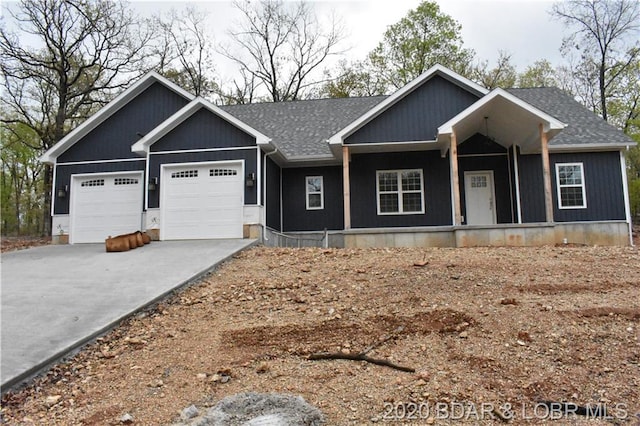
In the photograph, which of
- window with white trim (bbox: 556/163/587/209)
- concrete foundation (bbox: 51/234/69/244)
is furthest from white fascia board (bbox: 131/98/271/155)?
window with white trim (bbox: 556/163/587/209)

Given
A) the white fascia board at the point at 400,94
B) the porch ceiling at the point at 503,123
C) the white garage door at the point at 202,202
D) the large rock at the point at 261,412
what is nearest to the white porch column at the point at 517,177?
the porch ceiling at the point at 503,123

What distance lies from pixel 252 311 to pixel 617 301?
453cm

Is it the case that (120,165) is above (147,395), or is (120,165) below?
above

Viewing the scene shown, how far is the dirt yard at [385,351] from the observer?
142 inches

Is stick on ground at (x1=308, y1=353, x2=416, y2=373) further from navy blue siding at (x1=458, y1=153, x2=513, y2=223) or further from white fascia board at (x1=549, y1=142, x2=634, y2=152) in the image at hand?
white fascia board at (x1=549, y1=142, x2=634, y2=152)

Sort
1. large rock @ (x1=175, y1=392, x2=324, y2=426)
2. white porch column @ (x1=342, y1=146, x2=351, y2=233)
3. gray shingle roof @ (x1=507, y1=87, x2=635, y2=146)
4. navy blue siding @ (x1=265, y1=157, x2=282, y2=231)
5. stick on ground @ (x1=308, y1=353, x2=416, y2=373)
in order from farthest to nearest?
gray shingle roof @ (x1=507, y1=87, x2=635, y2=146) → navy blue siding @ (x1=265, y1=157, x2=282, y2=231) → white porch column @ (x1=342, y1=146, x2=351, y2=233) → stick on ground @ (x1=308, y1=353, x2=416, y2=373) → large rock @ (x1=175, y1=392, x2=324, y2=426)

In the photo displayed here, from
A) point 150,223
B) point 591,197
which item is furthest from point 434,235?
point 150,223

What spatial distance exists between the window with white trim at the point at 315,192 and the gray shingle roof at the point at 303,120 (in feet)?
2.82

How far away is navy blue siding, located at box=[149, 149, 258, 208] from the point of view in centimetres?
1193

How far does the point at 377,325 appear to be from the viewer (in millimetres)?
5055

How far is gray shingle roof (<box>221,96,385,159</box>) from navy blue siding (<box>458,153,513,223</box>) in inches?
163

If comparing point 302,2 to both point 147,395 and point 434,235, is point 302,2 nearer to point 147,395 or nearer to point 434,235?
point 434,235

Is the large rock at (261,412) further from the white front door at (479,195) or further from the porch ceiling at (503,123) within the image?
the white front door at (479,195)

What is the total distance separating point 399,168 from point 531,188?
3.91 m
